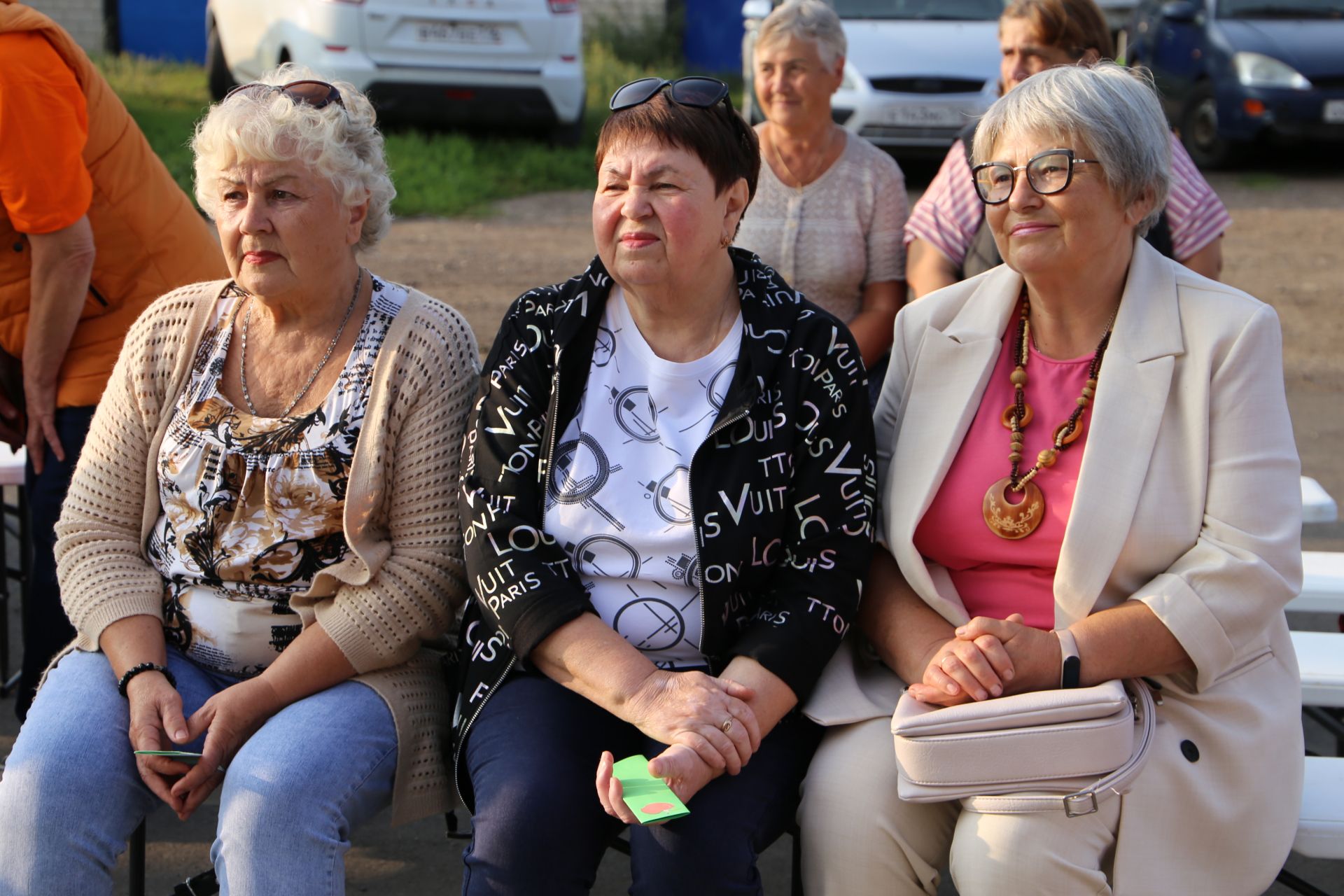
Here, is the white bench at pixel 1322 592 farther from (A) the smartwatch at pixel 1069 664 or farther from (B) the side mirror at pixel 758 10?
(B) the side mirror at pixel 758 10

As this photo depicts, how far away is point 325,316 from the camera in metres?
2.84

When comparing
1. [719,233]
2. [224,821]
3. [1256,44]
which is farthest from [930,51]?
[224,821]

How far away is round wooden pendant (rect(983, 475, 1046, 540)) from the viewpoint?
2557 millimetres

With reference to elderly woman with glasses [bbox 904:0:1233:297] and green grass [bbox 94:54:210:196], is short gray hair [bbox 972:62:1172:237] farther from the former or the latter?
green grass [bbox 94:54:210:196]

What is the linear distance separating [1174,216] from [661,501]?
2058 mm

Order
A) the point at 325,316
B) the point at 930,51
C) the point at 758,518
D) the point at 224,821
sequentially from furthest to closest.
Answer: the point at 930,51
the point at 325,316
the point at 758,518
the point at 224,821

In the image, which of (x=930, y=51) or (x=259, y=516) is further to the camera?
(x=930, y=51)

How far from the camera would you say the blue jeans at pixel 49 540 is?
337 centimetres

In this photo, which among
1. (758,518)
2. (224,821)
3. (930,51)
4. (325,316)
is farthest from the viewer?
(930,51)

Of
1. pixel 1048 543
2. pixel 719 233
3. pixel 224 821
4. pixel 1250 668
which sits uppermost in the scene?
pixel 719 233

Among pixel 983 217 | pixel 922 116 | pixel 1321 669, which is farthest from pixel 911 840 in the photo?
Result: pixel 922 116

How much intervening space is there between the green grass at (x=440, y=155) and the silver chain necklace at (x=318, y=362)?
5.98 m

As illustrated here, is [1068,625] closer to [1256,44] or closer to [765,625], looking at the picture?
[765,625]

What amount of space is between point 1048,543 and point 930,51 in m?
8.08
